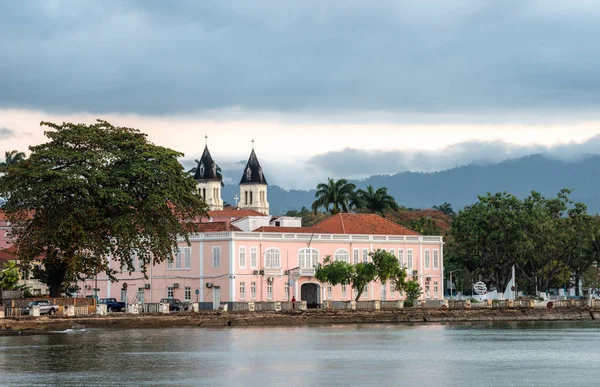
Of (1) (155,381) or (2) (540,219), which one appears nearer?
(1) (155,381)

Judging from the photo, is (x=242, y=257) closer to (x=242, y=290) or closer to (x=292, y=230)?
(x=242, y=290)

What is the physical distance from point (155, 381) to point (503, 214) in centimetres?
6836

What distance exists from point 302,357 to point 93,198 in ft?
90.6

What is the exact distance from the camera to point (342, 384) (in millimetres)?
49375

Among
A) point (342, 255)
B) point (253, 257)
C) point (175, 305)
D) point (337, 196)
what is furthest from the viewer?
point (337, 196)

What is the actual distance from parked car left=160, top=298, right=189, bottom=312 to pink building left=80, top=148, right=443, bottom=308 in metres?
2.76

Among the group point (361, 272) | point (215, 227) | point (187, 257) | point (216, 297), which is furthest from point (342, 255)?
point (187, 257)

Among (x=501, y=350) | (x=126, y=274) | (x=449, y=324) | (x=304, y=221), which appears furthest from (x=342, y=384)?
(x=304, y=221)

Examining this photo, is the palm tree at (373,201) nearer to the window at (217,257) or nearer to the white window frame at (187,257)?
the white window frame at (187,257)

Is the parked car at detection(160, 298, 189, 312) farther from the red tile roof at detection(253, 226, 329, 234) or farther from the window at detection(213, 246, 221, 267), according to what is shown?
the red tile roof at detection(253, 226, 329, 234)

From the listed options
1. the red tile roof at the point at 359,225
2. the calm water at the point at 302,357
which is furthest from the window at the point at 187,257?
the calm water at the point at 302,357

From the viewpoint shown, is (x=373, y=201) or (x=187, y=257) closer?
(x=187, y=257)

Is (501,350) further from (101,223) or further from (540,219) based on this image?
(540,219)

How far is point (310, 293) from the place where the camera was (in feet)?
351
